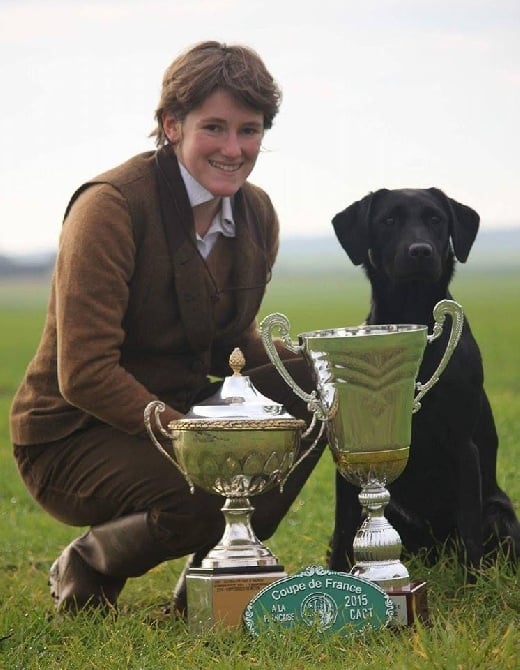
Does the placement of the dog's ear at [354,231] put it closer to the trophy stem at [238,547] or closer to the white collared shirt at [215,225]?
the white collared shirt at [215,225]

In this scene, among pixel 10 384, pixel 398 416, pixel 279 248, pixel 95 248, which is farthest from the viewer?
pixel 10 384

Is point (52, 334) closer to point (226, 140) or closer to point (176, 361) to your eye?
point (176, 361)

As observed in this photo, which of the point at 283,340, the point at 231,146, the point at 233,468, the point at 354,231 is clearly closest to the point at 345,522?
the point at 233,468

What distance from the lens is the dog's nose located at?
4070mm

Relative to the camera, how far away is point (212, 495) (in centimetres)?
377

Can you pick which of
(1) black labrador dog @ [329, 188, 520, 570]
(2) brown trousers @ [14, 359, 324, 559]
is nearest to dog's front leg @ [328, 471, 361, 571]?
(1) black labrador dog @ [329, 188, 520, 570]

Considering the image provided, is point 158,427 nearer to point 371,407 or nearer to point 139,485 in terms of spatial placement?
point 139,485

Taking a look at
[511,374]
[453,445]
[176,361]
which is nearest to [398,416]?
[453,445]

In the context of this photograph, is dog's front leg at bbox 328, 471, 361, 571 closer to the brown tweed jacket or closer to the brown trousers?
the brown trousers

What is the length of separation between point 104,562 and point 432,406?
1.04 m

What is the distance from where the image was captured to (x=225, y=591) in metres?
3.20

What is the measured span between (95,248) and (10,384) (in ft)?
42.4

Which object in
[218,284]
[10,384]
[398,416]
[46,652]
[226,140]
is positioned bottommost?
[10,384]

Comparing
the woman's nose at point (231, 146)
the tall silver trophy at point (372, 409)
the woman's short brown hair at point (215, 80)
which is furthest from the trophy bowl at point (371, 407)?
the woman's short brown hair at point (215, 80)
